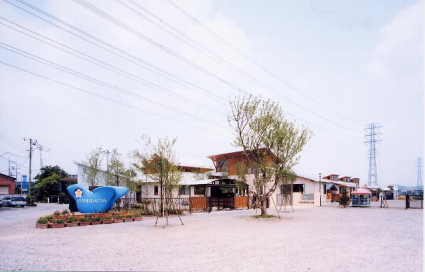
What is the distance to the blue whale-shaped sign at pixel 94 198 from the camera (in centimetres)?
2081

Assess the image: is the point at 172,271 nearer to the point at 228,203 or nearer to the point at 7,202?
the point at 228,203

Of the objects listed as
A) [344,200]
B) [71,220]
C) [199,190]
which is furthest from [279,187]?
[71,220]

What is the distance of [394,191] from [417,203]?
130ft

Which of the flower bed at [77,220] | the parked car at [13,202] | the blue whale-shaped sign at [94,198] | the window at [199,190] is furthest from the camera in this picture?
the parked car at [13,202]

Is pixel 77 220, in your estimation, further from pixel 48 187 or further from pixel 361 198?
pixel 48 187

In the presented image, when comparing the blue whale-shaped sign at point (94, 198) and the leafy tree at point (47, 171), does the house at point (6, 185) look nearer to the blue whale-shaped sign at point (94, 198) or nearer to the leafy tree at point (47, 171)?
the leafy tree at point (47, 171)

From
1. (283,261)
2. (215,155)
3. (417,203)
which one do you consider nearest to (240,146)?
(283,261)

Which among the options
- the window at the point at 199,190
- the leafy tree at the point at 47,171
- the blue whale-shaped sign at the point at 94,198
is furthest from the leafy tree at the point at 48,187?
the blue whale-shaped sign at the point at 94,198

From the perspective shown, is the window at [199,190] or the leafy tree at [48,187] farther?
the leafy tree at [48,187]

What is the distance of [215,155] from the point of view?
50.5 meters

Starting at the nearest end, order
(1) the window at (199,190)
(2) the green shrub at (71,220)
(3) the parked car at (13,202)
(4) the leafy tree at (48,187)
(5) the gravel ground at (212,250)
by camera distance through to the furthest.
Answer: (5) the gravel ground at (212,250) → (2) the green shrub at (71,220) → (1) the window at (199,190) → (3) the parked car at (13,202) → (4) the leafy tree at (48,187)

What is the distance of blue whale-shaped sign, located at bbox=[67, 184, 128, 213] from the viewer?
2081cm

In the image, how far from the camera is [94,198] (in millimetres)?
20984

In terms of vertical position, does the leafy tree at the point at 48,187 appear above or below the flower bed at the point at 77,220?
below
